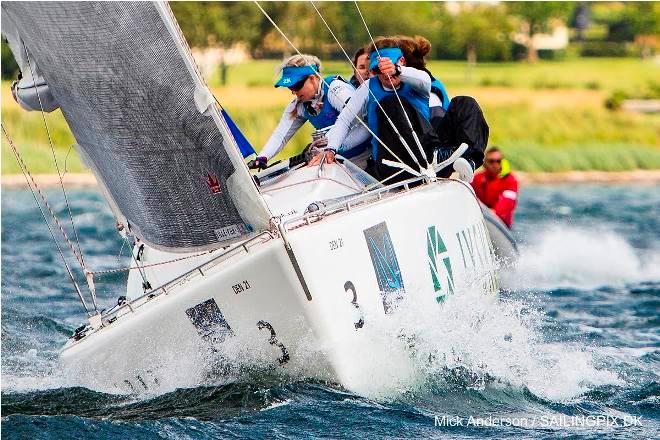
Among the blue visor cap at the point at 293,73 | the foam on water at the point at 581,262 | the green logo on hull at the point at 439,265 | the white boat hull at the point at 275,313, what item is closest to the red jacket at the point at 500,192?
the foam on water at the point at 581,262

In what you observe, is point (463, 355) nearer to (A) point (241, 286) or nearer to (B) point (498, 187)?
(A) point (241, 286)

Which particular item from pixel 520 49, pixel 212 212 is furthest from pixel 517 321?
pixel 520 49

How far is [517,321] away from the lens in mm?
8430

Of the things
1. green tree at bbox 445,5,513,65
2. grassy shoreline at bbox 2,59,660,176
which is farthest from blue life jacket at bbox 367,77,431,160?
green tree at bbox 445,5,513,65

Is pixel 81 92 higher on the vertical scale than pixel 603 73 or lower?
higher

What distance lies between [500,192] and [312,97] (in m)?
3.96

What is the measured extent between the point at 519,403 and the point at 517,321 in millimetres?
1109

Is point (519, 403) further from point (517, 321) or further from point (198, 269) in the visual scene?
point (198, 269)

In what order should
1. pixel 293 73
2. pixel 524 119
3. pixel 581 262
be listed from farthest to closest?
pixel 524 119
pixel 581 262
pixel 293 73

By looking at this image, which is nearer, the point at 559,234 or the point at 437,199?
the point at 437,199

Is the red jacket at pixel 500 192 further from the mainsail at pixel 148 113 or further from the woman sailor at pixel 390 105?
the mainsail at pixel 148 113

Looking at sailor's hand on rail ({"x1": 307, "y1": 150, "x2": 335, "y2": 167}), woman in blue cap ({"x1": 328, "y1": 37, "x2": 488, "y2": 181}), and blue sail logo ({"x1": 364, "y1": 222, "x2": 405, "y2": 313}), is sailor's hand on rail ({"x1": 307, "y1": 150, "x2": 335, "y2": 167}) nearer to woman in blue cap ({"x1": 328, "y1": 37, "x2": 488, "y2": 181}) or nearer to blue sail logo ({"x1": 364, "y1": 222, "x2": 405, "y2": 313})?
woman in blue cap ({"x1": 328, "y1": 37, "x2": 488, "y2": 181})

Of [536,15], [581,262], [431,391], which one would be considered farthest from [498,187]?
[536,15]

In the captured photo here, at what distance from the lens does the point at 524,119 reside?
35.2 meters
